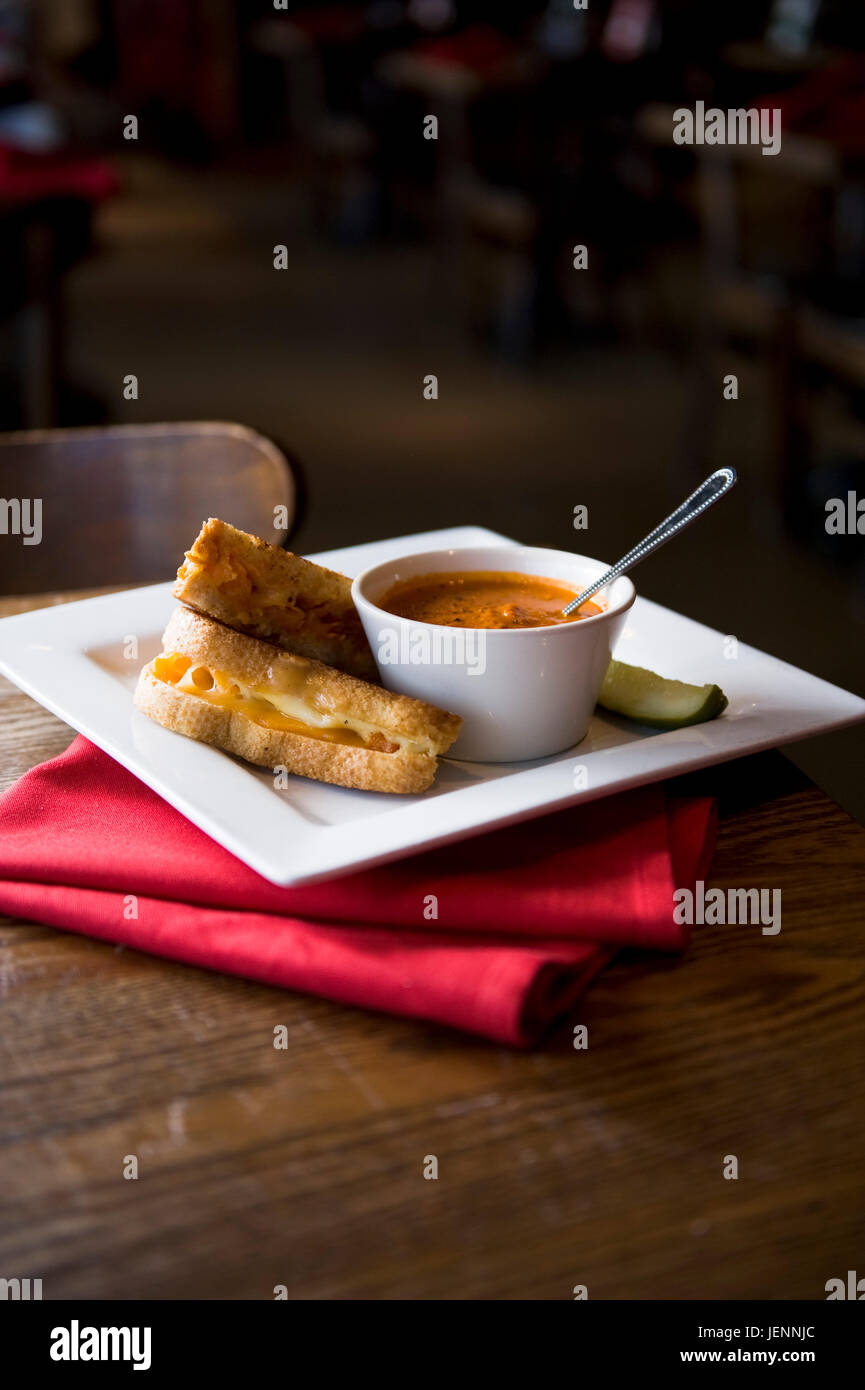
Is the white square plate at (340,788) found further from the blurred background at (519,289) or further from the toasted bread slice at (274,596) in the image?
the blurred background at (519,289)

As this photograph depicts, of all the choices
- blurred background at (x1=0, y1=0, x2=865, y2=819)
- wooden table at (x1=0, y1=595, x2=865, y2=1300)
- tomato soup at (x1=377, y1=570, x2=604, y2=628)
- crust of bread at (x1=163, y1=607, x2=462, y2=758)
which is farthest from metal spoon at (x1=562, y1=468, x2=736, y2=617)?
blurred background at (x1=0, y1=0, x2=865, y2=819)

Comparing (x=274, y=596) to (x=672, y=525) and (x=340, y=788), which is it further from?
(x=672, y=525)

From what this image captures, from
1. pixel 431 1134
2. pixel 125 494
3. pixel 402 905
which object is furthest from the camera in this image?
pixel 125 494

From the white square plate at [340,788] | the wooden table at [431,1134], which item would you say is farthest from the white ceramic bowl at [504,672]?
the wooden table at [431,1134]

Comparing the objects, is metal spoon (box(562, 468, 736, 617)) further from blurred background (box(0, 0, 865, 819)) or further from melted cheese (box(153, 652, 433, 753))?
blurred background (box(0, 0, 865, 819))

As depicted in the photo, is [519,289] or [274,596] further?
[519,289]

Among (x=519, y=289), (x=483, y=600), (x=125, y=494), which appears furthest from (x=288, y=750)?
(x=519, y=289)
